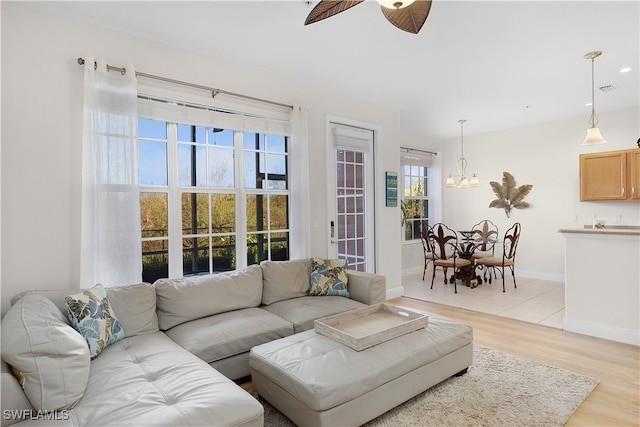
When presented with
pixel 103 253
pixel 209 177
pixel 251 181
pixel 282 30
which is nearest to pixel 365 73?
pixel 282 30

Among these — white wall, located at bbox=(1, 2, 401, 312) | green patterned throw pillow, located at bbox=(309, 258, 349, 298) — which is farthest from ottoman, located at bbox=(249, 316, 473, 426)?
white wall, located at bbox=(1, 2, 401, 312)

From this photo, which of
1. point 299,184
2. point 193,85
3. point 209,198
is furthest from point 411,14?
point 209,198

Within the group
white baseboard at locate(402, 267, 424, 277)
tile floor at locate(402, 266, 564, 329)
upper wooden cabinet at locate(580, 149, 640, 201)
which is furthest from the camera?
white baseboard at locate(402, 267, 424, 277)

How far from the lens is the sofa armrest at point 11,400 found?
1.47m

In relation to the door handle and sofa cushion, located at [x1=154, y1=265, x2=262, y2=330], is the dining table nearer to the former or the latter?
the door handle

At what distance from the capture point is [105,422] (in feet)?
4.84

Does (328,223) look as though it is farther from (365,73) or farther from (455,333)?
(455,333)

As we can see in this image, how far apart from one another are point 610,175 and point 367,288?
4604 millimetres

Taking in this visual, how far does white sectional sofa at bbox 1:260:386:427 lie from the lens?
152 centimetres

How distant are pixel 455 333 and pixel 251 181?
243cm

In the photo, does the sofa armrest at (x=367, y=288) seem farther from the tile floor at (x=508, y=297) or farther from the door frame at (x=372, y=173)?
the tile floor at (x=508, y=297)

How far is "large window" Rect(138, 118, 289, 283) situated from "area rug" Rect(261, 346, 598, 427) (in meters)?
1.66

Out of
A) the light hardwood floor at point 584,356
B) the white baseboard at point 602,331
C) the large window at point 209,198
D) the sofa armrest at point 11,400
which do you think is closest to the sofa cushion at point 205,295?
the large window at point 209,198

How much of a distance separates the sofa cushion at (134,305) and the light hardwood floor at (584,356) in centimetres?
258
